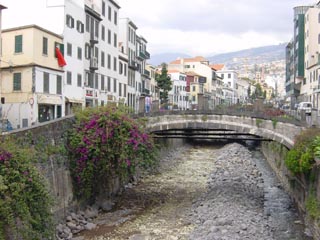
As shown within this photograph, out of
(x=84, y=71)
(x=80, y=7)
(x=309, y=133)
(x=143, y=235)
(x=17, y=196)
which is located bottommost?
(x=143, y=235)

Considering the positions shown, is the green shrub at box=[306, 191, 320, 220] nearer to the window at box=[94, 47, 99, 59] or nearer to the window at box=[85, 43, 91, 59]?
the window at box=[85, 43, 91, 59]

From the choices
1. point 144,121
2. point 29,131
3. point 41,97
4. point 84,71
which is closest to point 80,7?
point 84,71

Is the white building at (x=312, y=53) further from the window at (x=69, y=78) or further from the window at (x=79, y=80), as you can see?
the window at (x=69, y=78)

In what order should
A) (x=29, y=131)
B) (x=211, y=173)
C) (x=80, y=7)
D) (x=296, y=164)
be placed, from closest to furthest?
(x=29, y=131) < (x=296, y=164) < (x=211, y=173) < (x=80, y=7)

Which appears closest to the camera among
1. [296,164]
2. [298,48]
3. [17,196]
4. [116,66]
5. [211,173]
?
[17,196]

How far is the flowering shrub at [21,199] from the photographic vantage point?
1427cm

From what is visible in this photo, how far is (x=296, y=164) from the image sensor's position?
76.1ft

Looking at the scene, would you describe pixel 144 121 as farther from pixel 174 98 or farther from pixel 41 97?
pixel 174 98

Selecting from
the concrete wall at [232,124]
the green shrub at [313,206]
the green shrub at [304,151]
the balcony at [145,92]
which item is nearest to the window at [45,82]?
the concrete wall at [232,124]

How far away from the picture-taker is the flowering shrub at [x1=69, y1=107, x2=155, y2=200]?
23.8 meters

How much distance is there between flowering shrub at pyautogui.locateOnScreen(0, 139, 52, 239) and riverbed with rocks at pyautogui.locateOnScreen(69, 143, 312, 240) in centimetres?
480

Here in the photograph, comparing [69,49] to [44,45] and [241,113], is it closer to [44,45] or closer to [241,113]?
[44,45]

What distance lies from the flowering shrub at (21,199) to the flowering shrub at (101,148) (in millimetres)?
7146

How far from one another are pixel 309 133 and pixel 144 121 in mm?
10312
